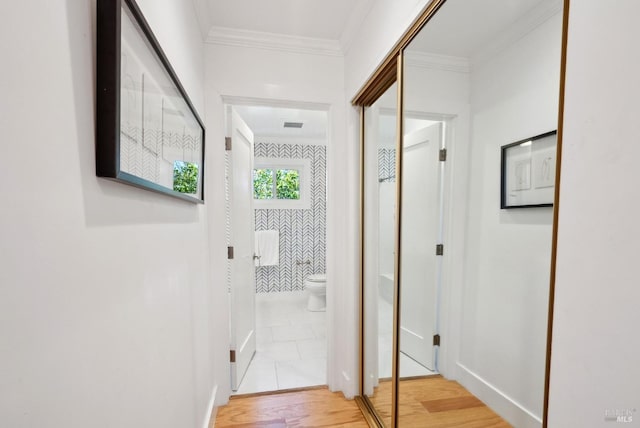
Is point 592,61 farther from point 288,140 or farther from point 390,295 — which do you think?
A: point 288,140

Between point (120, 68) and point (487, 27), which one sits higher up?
point (487, 27)

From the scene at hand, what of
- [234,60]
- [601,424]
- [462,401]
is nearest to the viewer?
[601,424]

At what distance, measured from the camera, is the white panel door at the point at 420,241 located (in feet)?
3.99

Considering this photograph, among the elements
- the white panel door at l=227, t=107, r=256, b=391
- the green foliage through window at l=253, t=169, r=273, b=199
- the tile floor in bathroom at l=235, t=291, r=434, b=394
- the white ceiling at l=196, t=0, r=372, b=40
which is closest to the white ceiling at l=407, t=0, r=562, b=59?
the white ceiling at l=196, t=0, r=372, b=40

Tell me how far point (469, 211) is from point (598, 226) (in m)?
0.47

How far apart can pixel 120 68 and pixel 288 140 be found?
3731 millimetres

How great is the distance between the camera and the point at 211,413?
1.68m

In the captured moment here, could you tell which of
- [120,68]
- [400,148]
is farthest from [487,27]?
[120,68]

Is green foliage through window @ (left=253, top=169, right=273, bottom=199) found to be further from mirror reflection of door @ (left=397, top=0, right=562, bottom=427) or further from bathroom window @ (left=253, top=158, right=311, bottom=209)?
mirror reflection of door @ (left=397, top=0, right=562, bottom=427)

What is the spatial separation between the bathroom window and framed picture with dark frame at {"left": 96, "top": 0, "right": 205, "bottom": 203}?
A: 123 inches

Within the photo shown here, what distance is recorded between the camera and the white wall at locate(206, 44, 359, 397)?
74.4 inches

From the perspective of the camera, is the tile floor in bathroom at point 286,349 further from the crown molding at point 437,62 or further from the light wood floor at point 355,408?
the crown molding at point 437,62

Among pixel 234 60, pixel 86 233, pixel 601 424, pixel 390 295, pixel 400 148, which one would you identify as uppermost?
pixel 234 60

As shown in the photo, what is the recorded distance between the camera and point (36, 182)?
0.40 meters
